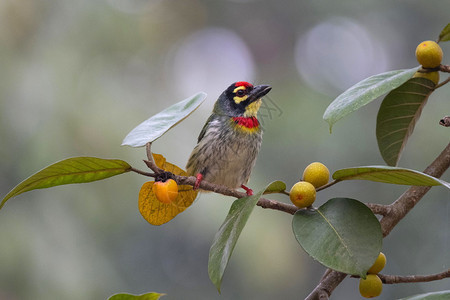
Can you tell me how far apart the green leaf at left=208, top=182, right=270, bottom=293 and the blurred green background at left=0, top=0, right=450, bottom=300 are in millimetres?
2568

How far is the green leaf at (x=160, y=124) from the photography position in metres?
0.75

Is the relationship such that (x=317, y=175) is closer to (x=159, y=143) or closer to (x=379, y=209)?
(x=379, y=209)

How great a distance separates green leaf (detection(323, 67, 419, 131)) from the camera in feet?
2.29

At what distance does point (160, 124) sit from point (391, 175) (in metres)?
0.33

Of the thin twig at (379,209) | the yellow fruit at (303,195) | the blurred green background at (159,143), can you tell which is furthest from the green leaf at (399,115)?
the blurred green background at (159,143)

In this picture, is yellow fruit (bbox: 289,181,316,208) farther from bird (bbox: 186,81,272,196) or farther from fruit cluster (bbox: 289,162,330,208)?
bird (bbox: 186,81,272,196)

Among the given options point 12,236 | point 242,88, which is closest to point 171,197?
point 242,88

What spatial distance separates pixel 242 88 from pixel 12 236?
2.53 metres

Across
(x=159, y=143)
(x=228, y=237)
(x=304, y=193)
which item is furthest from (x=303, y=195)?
(x=159, y=143)

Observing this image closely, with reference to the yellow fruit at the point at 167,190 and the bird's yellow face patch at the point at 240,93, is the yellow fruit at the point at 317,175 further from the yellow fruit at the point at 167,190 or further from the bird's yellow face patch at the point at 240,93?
the bird's yellow face patch at the point at 240,93

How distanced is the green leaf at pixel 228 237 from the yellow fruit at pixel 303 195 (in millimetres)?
61

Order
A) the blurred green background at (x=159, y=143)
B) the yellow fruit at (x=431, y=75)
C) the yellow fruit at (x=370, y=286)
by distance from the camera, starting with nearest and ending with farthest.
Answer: the yellow fruit at (x=370, y=286) < the yellow fruit at (x=431, y=75) < the blurred green background at (x=159, y=143)

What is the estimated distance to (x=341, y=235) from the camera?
62 centimetres

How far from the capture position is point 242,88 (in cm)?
137
